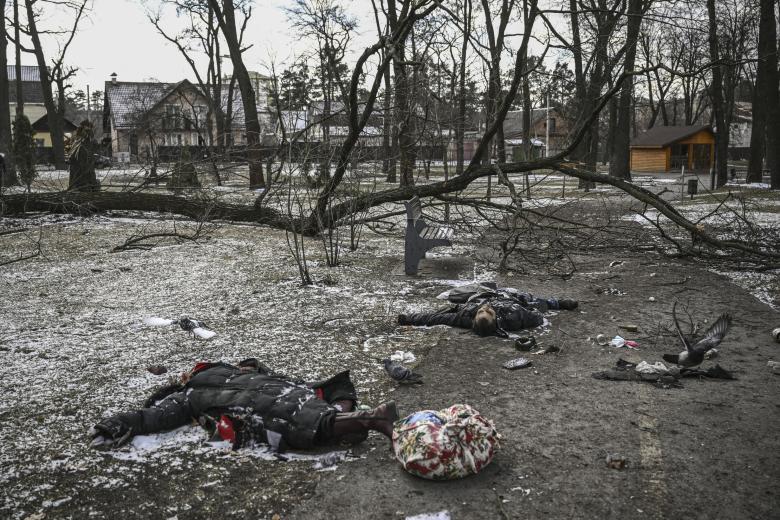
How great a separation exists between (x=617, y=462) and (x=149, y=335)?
3630 mm

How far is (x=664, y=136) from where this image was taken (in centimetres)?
3772

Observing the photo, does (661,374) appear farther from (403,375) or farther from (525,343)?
(403,375)

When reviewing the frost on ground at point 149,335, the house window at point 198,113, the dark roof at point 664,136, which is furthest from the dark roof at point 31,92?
the frost on ground at point 149,335

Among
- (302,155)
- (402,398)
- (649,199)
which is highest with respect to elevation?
(302,155)

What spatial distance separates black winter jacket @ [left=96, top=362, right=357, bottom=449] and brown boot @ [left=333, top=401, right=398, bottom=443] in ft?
0.22

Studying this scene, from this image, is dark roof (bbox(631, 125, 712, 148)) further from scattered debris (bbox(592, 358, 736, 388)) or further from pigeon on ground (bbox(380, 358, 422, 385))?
pigeon on ground (bbox(380, 358, 422, 385))

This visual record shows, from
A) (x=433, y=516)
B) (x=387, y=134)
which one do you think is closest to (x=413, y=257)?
(x=433, y=516)

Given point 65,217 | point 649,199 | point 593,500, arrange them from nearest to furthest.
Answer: point 593,500 → point 649,199 → point 65,217

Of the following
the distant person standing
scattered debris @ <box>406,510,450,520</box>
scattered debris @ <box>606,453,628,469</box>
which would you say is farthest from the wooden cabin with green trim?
scattered debris @ <box>406,510,450,520</box>

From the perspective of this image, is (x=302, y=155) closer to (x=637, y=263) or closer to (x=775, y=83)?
(x=637, y=263)

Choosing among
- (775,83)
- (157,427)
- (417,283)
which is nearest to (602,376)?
(157,427)

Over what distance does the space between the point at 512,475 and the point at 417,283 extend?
4207 mm

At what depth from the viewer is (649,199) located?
737 cm

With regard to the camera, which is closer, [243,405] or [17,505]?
[17,505]
